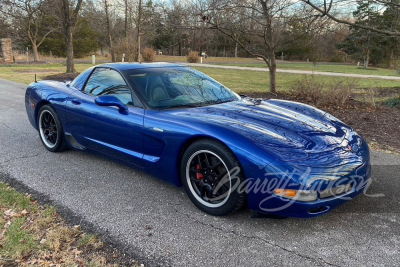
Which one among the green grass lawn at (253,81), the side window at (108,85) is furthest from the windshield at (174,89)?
the green grass lawn at (253,81)

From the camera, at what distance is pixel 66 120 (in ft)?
14.2

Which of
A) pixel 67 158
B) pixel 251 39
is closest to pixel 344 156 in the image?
pixel 67 158

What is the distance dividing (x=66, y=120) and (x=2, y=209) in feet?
5.02

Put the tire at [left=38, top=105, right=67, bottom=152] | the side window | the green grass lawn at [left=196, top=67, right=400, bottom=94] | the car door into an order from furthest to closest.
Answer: the green grass lawn at [left=196, top=67, right=400, bottom=94] → the tire at [left=38, top=105, right=67, bottom=152] → the side window → the car door

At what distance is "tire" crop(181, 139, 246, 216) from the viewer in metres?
2.72

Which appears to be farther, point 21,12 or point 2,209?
point 21,12

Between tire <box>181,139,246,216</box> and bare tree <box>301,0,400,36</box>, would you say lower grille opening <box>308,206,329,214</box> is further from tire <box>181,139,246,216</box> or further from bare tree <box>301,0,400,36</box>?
bare tree <box>301,0,400,36</box>

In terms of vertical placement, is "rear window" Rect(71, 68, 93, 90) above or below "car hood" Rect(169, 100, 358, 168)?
above

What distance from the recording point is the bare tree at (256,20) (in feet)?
27.0

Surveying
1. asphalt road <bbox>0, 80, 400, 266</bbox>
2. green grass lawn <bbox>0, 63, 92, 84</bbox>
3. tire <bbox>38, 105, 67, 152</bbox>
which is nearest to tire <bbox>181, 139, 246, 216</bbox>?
asphalt road <bbox>0, 80, 400, 266</bbox>

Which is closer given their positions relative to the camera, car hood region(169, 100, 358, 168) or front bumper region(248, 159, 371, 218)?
front bumper region(248, 159, 371, 218)

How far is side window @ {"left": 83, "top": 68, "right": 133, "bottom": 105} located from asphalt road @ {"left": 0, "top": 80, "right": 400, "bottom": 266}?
95 cm

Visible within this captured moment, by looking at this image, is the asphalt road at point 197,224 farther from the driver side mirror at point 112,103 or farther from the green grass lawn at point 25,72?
the green grass lawn at point 25,72

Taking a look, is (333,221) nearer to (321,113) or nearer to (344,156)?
(344,156)
